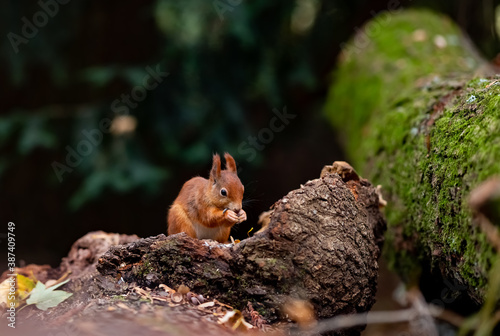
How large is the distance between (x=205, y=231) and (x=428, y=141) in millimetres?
1388

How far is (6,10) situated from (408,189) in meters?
5.41

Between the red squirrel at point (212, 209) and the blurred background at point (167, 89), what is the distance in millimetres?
2228

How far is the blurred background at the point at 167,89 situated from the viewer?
20.3 ft

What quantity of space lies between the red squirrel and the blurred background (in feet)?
7.31

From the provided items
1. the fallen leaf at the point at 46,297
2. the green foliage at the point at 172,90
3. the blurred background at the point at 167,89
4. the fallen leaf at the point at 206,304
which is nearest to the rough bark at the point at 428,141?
the blurred background at the point at 167,89

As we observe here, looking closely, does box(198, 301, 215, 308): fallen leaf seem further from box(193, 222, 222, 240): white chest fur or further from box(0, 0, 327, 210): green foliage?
box(0, 0, 327, 210): green foliage

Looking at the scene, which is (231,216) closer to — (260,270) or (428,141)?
(260,270)

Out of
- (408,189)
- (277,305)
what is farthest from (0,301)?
(408,189)

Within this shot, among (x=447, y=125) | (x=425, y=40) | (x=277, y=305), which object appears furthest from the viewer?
(x=425, y=40)

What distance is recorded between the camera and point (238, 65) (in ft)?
21.2

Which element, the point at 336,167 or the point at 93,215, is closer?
the point at 336,167

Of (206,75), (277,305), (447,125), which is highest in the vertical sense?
(206,75)

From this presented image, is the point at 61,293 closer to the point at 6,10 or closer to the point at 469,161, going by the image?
the point at 469,161

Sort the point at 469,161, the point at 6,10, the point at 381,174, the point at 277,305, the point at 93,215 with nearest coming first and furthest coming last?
the point at 469,161 < the point at 277,305 < the point at 381,174 < the point at 6,10 < the point at 93,215
